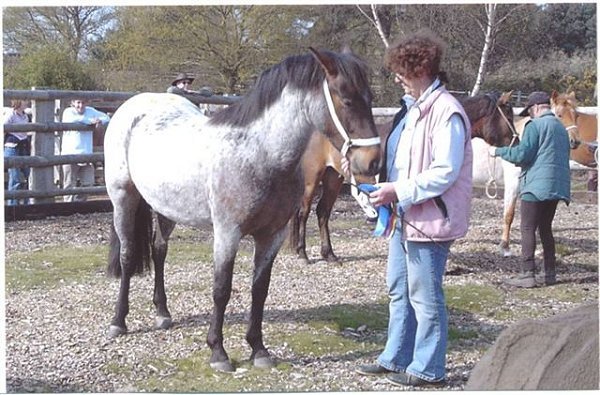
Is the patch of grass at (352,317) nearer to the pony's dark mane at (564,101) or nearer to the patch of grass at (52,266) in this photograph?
the patch of grass at (52,266)

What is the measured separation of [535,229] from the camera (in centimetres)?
734

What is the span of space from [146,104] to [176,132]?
70 centimetres

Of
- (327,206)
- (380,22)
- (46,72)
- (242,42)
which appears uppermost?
(380,22)

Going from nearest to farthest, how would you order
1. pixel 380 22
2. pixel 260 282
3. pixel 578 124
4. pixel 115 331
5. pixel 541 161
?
1. pixel 260 282
2. pixel 115 331
3. pixel 541 161
4. pixel 578 124
5. pixel 380 22

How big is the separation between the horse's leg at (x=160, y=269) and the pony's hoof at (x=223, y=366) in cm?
99

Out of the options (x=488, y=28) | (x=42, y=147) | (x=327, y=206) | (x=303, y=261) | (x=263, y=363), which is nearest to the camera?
(x=263, y=363)

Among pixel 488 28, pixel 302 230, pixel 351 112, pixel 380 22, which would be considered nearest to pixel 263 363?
pixel 351 112

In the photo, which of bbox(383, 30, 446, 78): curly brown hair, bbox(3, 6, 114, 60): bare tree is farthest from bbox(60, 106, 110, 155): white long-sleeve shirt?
bbox(383, 30, 446, 78): curly brown hair

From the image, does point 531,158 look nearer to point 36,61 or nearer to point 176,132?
point 176,132

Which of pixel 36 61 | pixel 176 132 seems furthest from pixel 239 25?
pixel 176 132

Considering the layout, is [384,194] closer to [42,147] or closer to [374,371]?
[374,371]

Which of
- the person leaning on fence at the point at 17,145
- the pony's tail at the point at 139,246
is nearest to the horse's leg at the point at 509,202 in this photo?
the pony's tail at the point at 139,246

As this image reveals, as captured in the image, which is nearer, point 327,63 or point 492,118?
point 327,63

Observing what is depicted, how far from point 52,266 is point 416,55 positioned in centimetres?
495
